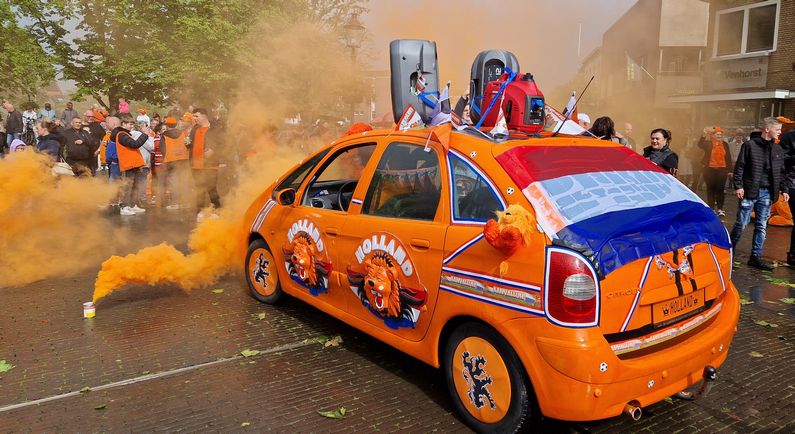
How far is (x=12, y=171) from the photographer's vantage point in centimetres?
632

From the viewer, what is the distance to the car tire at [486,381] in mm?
2803

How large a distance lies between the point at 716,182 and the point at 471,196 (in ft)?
32.9

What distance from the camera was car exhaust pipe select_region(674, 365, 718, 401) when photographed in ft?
9.76

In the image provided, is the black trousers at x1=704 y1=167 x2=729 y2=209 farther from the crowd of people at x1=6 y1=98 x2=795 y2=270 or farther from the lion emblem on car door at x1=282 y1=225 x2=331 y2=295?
the lion emblem on car door at x1=282 y1=225 x2=331 y2=295

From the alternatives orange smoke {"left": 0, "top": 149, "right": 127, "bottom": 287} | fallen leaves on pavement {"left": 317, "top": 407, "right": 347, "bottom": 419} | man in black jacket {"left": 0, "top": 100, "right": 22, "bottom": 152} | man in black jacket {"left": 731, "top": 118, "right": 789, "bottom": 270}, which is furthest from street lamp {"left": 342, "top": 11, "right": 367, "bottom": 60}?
man in black jacket {"left": 0, "top": 100, "right": 22, "bottom": 152}

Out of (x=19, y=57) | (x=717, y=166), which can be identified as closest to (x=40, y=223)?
(x=717, y=166)

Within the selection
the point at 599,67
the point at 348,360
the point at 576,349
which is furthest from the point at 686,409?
the point at 599,67

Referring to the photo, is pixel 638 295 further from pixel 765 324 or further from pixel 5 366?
pixel 5 366

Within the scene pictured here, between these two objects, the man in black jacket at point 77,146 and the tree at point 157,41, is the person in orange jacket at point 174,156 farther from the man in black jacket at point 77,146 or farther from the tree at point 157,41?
the tree at point 157,41

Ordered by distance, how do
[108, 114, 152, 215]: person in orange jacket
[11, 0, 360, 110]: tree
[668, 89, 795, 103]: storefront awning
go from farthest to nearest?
[668, 89, 795, 103]: storefront awning < [11, 0, 360, 110]: tree < [108, 114, 152, 215]: person in orange jacket

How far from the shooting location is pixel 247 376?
3896 mm

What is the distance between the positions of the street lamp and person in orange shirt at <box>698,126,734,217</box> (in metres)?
7.53

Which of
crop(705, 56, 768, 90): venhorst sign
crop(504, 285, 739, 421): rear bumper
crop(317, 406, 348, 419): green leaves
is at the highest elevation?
crop(705, 56, 768, 90): venhorst sign

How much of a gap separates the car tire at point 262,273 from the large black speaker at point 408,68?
103 inches
